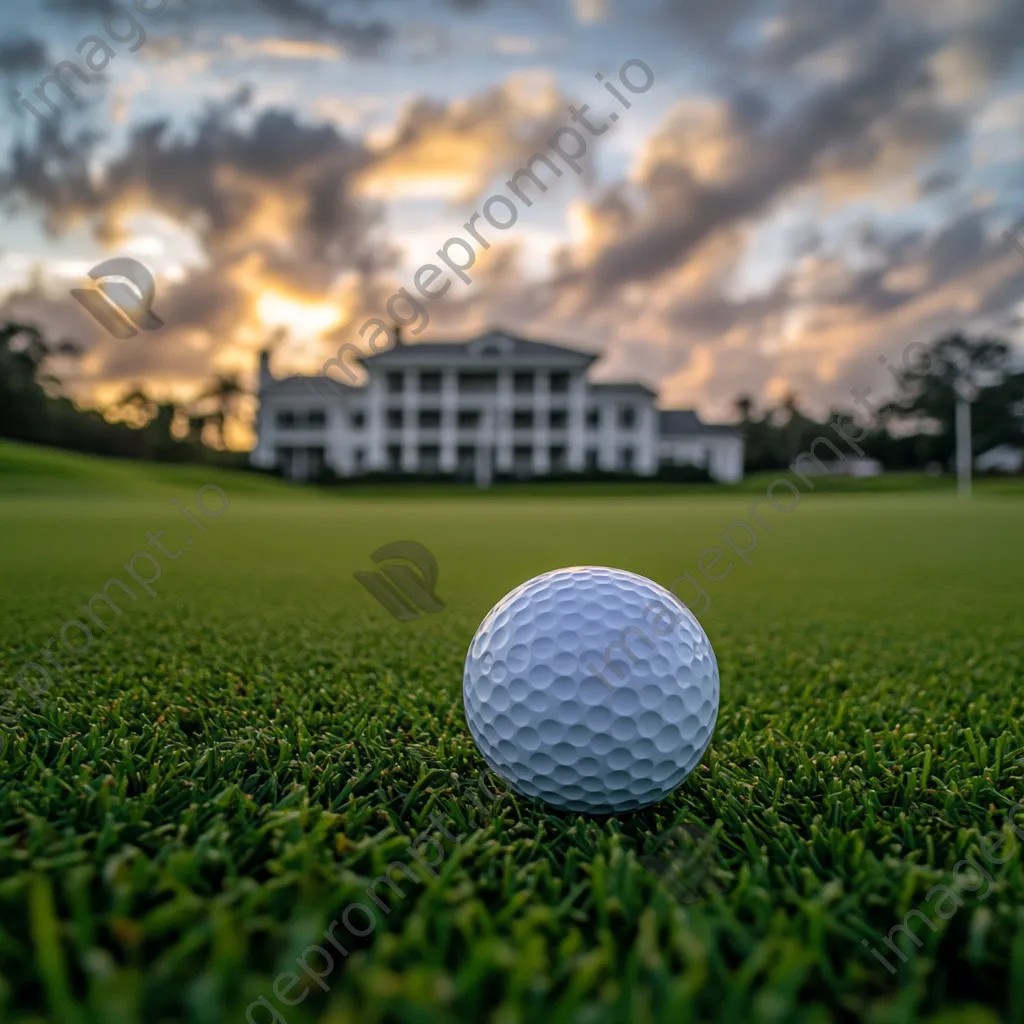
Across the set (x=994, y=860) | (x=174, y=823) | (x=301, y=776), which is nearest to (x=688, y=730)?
(x=994, y=860)

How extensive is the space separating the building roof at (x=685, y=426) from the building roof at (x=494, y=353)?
415 inches

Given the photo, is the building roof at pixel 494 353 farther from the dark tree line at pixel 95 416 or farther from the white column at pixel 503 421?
the dark tree line at pixel 95 416

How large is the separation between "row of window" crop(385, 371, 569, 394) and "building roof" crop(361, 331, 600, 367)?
1494 millimetres

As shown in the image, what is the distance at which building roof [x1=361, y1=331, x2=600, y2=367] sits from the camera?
153 ft

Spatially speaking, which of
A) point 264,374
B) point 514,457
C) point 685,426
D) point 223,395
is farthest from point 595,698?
point 223,395

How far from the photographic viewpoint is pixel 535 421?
48.1 m

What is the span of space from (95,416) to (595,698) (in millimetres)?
53734

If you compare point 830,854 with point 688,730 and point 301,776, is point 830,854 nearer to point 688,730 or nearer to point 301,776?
point 688,730

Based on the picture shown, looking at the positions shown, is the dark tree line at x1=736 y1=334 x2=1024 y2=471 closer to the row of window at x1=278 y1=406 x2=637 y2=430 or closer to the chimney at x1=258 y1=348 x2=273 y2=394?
the row of window at x1=278 y1=406 x2=637 y2=430

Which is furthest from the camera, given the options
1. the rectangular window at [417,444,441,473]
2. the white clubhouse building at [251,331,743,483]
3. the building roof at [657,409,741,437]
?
the building roof at [657,409,741,437]

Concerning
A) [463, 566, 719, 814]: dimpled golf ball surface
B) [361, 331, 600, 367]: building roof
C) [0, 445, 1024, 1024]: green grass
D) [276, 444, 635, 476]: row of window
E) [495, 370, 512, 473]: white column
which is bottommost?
[0, 445, 1024, 1024]: green grass

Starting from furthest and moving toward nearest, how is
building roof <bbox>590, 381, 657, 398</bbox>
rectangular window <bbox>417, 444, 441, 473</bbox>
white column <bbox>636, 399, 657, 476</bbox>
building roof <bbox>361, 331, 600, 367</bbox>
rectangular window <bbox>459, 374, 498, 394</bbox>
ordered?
rectangular window <bbox>417, 444, 441, 473</bbox>
rectangular window <bbox>459, 374, 498, 394</bbox>
white column <bbox>636, 399, 657, 476</bbox>
building roof <bbox>590, 381, 657, 398</bbox>
building roof <bbox>361, 331, 600, 367</bbox>

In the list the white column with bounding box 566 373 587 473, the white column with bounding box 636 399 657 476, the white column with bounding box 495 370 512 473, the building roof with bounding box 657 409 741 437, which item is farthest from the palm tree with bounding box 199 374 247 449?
the building roof with bounding box 657 409 741 437

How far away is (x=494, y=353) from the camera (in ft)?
156
